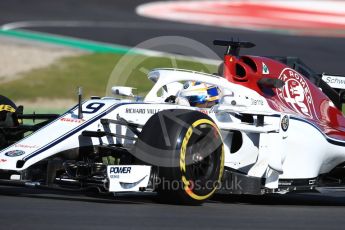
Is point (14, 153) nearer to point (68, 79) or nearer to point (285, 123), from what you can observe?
point (285, 123)

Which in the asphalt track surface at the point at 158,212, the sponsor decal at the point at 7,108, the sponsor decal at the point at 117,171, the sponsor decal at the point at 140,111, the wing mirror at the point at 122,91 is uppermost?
the wing mirror at the point at 122,91

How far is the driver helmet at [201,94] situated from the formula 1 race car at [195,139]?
1 centimetres

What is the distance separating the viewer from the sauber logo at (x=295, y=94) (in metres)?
10.7

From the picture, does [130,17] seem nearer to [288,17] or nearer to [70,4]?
[70,4]

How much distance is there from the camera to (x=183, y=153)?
8.92 meters

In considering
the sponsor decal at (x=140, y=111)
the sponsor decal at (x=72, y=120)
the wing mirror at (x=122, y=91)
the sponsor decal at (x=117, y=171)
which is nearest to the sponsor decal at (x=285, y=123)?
the sponsor decal at (x=140, y=111)

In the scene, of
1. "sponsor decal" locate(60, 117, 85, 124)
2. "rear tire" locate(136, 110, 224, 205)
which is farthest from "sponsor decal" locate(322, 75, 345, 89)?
"sponsor decal" locate(60, 117, 85, 124)

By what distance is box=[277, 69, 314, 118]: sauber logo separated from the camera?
35.0 feet

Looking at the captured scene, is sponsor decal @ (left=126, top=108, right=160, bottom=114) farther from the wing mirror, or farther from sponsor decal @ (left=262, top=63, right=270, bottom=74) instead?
sponsor decal @ (left=262, top=63, right=270, bottom=74)

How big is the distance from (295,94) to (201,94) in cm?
121

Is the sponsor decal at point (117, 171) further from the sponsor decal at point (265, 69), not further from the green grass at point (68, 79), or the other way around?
the green grass at point (68, 79)

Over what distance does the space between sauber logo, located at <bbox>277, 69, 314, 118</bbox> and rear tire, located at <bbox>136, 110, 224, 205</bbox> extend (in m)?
1.63

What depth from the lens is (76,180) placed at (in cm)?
927

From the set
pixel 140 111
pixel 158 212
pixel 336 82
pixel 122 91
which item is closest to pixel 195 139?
pixel 140 111
